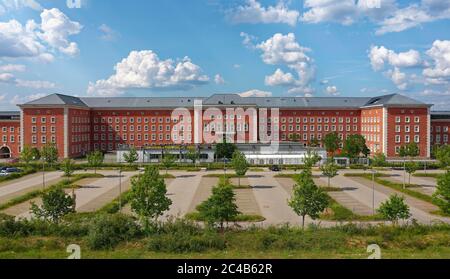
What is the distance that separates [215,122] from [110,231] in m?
48.8

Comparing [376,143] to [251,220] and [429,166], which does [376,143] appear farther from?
[251,220]

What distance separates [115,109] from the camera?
6356cm

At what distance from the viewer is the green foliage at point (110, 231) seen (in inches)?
518

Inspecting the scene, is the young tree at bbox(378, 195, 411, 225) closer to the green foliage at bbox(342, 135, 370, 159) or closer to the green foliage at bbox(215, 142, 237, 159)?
the green foliage at bbox(342, 135, 370, 159)

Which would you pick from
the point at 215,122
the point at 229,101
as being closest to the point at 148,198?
the point at 215,122

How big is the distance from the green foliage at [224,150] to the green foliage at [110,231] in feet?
110

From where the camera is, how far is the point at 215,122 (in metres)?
62.0

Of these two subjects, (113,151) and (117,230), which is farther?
(113,151)

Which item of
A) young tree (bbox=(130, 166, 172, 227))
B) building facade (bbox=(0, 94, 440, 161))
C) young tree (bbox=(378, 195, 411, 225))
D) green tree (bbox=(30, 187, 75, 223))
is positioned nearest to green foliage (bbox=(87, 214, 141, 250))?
young tree (bbox=(130, 166, 172, 227))

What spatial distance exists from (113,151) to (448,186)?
168 ft

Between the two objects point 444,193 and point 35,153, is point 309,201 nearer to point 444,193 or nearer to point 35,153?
point 444,193

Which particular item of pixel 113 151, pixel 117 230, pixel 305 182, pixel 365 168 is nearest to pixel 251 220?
pixel 305 182

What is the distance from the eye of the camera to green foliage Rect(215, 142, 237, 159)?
48.5m

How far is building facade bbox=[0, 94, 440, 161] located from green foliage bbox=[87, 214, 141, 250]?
42.6 meters
